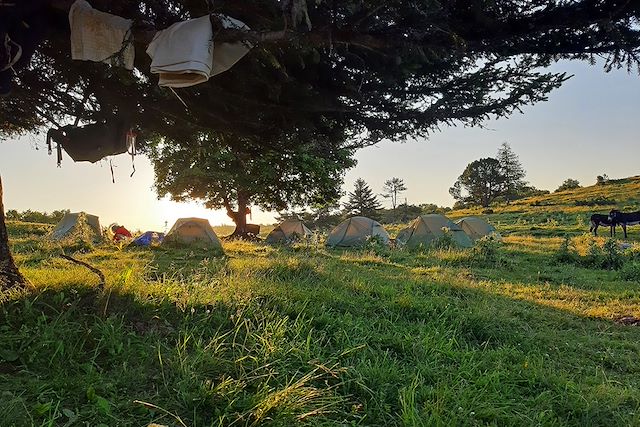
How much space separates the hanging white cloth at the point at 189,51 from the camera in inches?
118

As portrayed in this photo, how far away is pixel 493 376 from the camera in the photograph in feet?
10.6

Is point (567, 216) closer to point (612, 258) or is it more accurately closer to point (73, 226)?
point (612, 258)

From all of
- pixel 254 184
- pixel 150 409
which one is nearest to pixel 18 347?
pixel 150 409

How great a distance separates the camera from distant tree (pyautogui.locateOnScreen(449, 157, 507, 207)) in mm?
64938

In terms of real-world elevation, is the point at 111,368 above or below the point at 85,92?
below

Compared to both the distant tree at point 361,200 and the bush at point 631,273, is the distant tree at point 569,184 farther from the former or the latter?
the bush at point 631,273

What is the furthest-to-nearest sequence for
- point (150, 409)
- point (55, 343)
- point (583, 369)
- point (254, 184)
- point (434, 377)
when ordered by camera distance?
point (254, 184) < point (583, 369) < point (434, 377) < point (55, 343) < point (150, 409)

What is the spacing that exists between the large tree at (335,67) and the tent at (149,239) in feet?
28.5

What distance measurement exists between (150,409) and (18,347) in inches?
47.2

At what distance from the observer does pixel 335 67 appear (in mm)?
4559

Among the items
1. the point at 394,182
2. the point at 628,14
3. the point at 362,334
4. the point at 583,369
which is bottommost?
the point at 583,369

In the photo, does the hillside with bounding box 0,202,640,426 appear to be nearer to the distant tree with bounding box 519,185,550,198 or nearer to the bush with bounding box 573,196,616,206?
the bush with bounding box 573,196,616,206

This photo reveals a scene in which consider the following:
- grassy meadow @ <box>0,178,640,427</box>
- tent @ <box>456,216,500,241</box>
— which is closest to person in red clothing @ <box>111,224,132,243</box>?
grassy meadow @ <box>0,178,640,427</box>

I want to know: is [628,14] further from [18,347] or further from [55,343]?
[18,347]
